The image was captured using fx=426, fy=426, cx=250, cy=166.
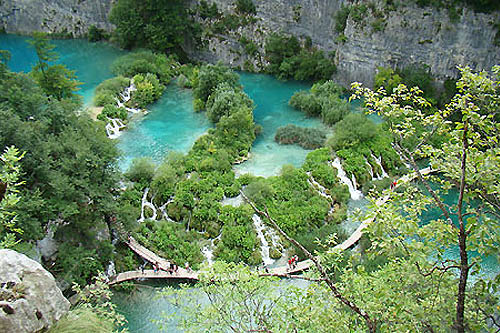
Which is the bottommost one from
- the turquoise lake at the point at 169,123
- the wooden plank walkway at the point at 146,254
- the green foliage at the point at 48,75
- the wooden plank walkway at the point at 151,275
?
the wooden plank walkway at the point at 151,275

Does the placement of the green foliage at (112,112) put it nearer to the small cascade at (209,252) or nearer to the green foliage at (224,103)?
the green foliage at (224,103)

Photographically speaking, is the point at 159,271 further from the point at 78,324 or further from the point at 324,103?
the point at 324,103

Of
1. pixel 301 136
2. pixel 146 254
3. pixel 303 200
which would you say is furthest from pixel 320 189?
pixel 146 254

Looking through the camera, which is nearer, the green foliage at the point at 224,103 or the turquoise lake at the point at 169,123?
the turquoise lake at the point at 169,123

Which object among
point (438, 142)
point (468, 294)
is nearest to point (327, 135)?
point (438, 142)

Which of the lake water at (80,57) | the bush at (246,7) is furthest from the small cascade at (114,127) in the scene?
the bush at (246,7)

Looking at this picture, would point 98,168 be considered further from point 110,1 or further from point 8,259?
point 110,1
